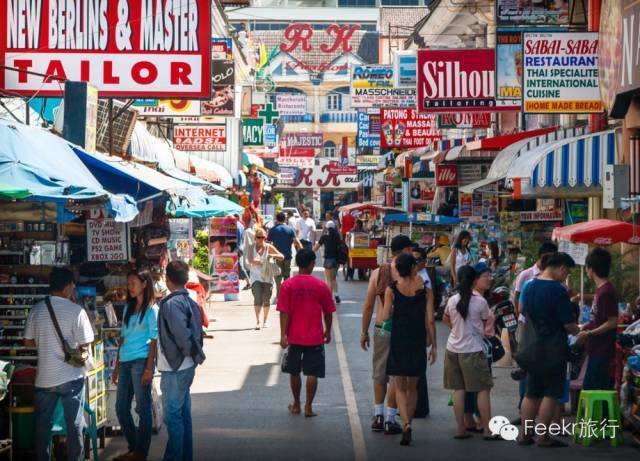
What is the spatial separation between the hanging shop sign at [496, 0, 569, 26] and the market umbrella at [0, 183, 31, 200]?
37.9 feet

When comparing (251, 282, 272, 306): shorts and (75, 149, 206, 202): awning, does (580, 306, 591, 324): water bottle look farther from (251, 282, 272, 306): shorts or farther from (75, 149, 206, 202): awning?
(251, 282, 272, 306): shorts

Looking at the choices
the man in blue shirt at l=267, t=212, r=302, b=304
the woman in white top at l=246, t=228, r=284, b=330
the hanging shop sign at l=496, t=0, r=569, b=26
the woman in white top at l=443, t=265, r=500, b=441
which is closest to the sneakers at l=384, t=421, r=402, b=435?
the woman in white top at l=443, t=265, r=500, b=441

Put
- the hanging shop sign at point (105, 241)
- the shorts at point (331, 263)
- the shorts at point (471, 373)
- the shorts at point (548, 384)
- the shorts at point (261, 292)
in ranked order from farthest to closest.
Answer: the shorts at point (331, 263), the shorts at point (261, 292), the hanging shop sign at point (105, 241), the shorts at point (471, 373), the shorts at point (548, 384)

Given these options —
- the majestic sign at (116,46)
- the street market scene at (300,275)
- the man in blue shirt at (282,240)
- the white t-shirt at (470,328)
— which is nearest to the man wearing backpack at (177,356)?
the street market scene at (300,275)

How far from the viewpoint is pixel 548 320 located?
1030 cm

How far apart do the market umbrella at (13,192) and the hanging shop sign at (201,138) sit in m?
18.8

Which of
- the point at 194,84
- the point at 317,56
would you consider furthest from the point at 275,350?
the point at 317,56

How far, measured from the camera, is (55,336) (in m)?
9.08

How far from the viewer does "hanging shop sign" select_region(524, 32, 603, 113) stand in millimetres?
16250

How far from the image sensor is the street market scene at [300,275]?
980cm

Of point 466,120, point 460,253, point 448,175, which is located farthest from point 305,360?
point 466,120

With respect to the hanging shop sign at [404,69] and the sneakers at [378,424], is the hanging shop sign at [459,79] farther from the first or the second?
the sneakers at [378,424]

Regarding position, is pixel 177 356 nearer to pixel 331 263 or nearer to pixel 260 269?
pixel 260 269

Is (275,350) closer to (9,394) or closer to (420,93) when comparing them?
(420,93)
